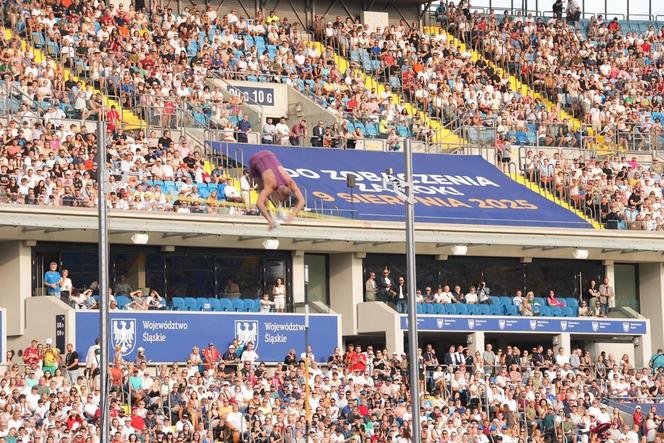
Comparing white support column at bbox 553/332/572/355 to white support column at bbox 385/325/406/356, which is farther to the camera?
white support column at bbox 553/332/572/355

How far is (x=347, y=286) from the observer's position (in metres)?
44.5

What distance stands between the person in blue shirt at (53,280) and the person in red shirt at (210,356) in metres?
3.75

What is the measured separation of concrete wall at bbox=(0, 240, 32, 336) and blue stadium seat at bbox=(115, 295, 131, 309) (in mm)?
2090

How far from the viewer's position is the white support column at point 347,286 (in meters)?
44.1

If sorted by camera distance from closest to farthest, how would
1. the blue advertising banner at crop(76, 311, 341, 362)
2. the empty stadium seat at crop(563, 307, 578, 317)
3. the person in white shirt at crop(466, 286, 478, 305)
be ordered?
the blue advertising banner at crop(76, 311, 341, 362), the person in white shirt at crop(466, 286, 478, 305), the empty stadium seat at crop(563, 307, 578, 317)

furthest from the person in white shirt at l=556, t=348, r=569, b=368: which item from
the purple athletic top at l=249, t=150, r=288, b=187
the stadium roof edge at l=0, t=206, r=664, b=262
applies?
the purple athletic top at l=249, t=150, r=288, b=187

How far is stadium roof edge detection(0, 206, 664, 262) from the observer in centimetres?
3900

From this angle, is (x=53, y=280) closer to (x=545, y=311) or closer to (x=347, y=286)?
(x=347, y=286)

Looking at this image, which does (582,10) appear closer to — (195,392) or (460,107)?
(460,107)

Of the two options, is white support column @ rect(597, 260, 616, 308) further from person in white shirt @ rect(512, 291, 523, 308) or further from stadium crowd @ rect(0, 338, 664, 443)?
stadium crowd @ rect(0, 338, 664, 443)

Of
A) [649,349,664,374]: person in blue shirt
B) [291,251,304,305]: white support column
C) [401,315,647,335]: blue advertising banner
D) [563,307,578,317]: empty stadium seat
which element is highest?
[291,251,304,305]: white support column

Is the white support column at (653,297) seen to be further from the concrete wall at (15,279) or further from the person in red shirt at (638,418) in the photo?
the concrete wall at (15,279)

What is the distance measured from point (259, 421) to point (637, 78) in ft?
90.0

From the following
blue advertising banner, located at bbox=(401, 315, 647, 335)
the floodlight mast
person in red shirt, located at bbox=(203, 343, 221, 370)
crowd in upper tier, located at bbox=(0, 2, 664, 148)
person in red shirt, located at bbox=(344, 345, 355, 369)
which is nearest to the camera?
the floodlight mast
